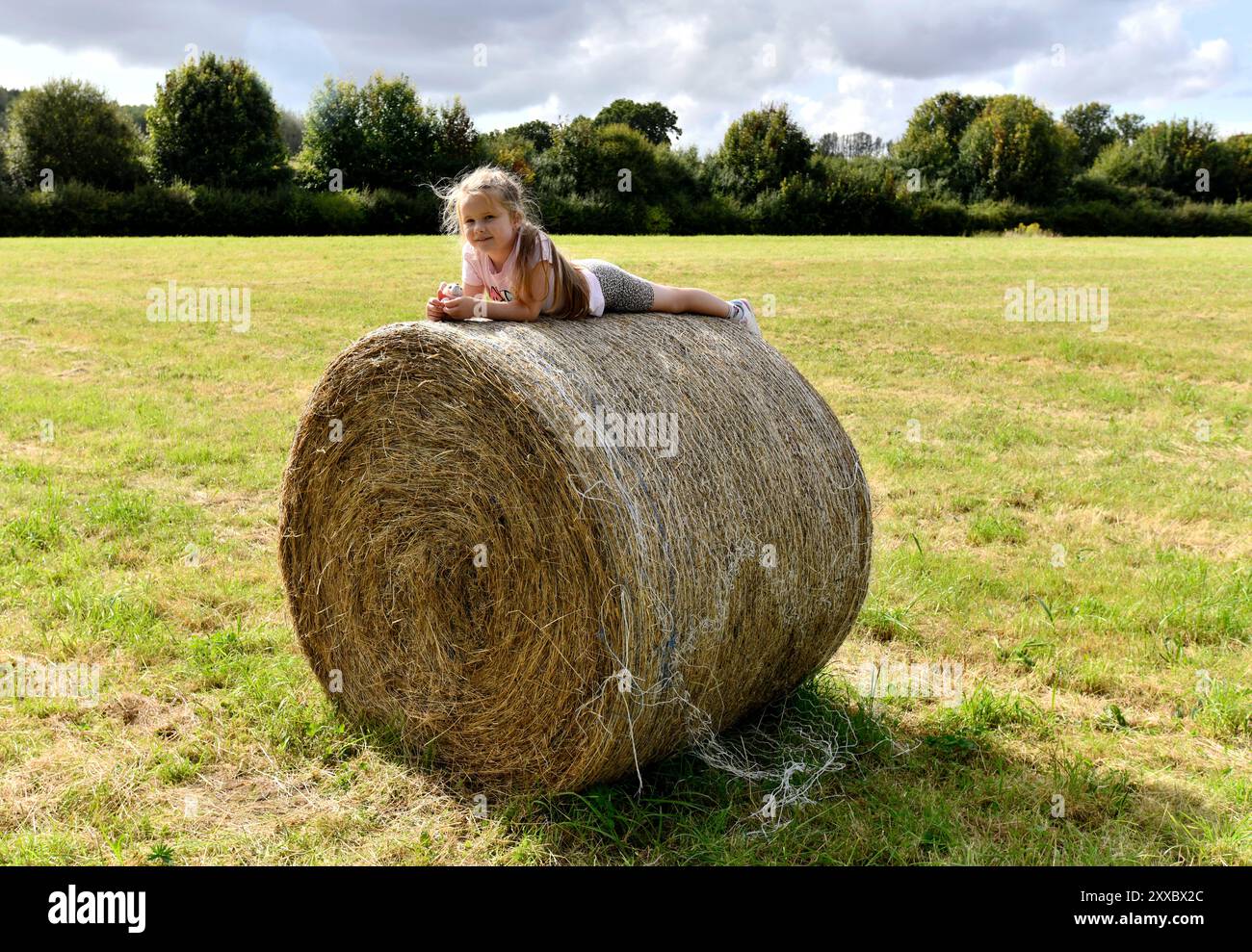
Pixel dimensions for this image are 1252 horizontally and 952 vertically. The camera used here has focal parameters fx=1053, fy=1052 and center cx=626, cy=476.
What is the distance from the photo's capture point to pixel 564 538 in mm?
4043

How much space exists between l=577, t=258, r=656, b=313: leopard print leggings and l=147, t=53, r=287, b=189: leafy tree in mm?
42397

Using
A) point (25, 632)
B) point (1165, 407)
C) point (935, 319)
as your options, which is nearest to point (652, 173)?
point (935, 319)

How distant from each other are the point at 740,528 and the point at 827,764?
1.12 metres

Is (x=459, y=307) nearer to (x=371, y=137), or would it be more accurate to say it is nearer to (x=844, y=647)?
(x=844, y=647)

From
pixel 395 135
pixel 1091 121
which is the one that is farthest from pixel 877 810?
pixel 1091 121

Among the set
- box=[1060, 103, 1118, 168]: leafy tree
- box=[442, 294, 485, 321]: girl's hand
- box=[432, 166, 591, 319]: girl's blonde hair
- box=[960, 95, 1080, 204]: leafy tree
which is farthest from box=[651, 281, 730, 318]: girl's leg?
box=[1060, 103, 1118, 168]: leafy tree

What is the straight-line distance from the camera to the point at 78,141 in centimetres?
4694

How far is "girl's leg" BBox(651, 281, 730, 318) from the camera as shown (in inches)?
211

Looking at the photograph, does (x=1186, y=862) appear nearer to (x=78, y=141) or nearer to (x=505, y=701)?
(x=505, y=701)

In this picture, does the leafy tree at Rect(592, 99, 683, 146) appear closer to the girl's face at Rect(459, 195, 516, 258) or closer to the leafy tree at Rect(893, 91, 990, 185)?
the leafy tree at Rect(893, 91, 990, 185)

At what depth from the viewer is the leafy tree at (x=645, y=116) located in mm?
75625

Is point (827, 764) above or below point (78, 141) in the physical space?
below

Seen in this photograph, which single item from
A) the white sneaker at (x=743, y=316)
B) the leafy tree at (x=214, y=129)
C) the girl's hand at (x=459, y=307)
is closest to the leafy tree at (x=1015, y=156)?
the leafy tree at (x=214, y=129)
